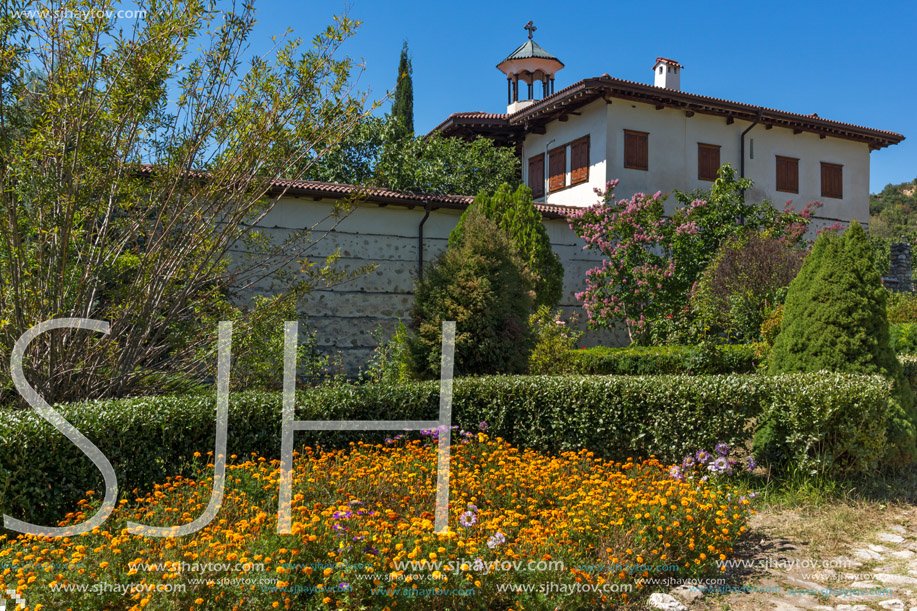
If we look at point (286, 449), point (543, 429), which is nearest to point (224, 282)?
point (286, 449)

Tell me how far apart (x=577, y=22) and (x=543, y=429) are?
6.87 metres

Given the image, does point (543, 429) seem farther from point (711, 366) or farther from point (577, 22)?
A: point (577, 22)

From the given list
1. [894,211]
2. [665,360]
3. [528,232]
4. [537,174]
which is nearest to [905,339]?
[665,360]

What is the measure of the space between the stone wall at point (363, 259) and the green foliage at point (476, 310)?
4.68 meters

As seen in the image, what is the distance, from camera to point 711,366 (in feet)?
35.1

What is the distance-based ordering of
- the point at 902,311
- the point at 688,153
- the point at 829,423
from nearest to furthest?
1. the point at 829,423
2. the point at 902,311
3. the point at 688,153

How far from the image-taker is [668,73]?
63.1 ft

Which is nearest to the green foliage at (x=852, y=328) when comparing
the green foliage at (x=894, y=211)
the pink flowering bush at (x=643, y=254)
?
the pink flowering bush at (x=643, y=254)

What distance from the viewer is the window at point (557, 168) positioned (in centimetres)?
1788

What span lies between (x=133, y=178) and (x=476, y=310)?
375 cm

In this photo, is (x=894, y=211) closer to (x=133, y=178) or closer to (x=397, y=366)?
(x=397, y=366)

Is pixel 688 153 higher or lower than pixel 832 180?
higher

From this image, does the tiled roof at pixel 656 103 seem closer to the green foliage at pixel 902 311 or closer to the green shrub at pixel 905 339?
the green foliage at pixel 902 311

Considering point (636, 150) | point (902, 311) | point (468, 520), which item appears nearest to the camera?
point (468, 520)
